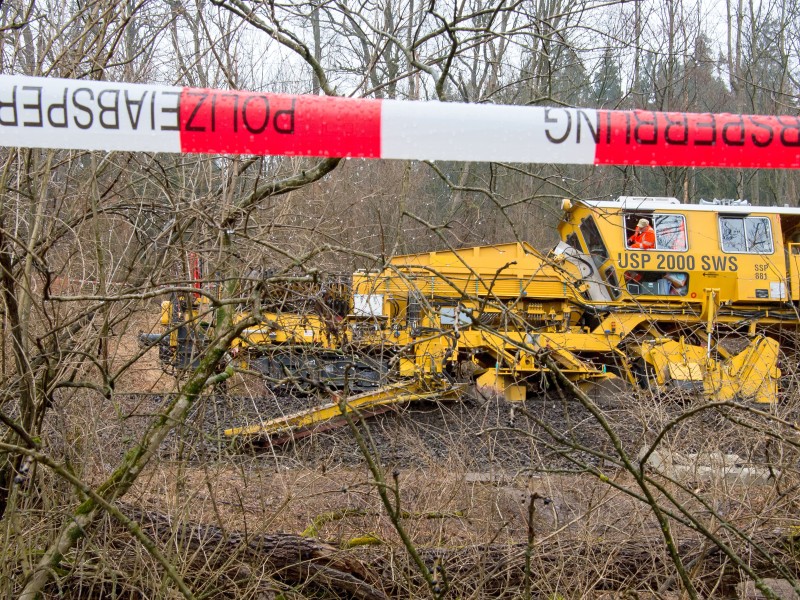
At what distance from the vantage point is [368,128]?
2.73 metres

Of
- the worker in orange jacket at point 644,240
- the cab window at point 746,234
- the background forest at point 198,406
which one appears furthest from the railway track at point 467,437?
the cab window at point 746,234

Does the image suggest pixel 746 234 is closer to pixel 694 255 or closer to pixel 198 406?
pixel 694 255

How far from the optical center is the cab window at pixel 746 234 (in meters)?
11.8

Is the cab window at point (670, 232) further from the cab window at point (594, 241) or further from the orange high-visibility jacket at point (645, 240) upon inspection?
the cab window at point (594, 241)

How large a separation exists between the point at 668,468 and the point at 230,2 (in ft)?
12.9

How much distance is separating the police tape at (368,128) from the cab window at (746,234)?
32.2ft

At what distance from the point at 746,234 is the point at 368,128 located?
10.8 meters

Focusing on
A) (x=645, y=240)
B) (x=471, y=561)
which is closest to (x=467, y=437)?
(x=471, y=561)

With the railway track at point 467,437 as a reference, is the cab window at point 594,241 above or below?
above

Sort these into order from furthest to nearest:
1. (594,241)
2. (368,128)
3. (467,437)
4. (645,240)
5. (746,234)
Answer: (594,241)
(746,234)
(645,240)
(467,437)
(368,128)

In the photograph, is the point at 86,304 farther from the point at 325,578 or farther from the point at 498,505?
the point at 498,505

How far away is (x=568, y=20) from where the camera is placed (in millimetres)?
4719

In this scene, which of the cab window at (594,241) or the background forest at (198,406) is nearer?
the background forest at (198,406)

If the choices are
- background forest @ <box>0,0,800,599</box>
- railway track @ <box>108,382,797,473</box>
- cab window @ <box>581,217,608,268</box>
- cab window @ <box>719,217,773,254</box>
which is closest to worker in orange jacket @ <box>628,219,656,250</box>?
cab window @ <box>581,217,608,268</box>
